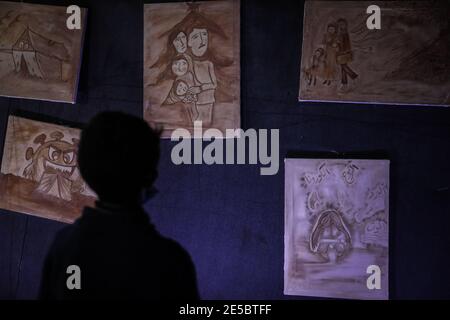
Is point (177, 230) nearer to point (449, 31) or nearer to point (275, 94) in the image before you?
point (275, 94)

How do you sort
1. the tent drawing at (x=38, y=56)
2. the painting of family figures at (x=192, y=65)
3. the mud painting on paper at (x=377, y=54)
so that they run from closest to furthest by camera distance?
1. the mud painting on paper at (x=377, y=54)
2. the painting of family figures at (x=192, y=65)
3. the tent drawing at (x=38, y=56)

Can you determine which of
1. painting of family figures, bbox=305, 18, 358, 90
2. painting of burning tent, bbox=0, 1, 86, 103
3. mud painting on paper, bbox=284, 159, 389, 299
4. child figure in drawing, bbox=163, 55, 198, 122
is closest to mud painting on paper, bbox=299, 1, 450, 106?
painting of family figures, bbox=305, 18, 358, 90

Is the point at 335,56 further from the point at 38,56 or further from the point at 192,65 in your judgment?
the point at 38,56

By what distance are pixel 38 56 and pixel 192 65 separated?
23.9 inches

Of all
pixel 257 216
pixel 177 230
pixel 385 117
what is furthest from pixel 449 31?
pixel 177 230

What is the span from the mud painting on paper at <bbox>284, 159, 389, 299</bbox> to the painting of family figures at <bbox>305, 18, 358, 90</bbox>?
29 centimetres

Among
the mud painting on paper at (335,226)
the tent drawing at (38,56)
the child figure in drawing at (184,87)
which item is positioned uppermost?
the tent drawing at (38,56)

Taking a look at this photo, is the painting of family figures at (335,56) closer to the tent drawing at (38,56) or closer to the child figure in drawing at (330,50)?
the child figure in drawing at (330,50)

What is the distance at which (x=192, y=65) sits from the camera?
1.62 m

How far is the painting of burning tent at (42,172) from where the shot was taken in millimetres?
1708

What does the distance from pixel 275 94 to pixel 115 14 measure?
68cm

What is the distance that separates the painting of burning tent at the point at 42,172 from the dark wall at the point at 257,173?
2.0 inches

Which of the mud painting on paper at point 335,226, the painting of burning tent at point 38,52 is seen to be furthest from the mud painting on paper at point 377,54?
the painting of burning tent at point 38,52

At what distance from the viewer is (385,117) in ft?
5.01
